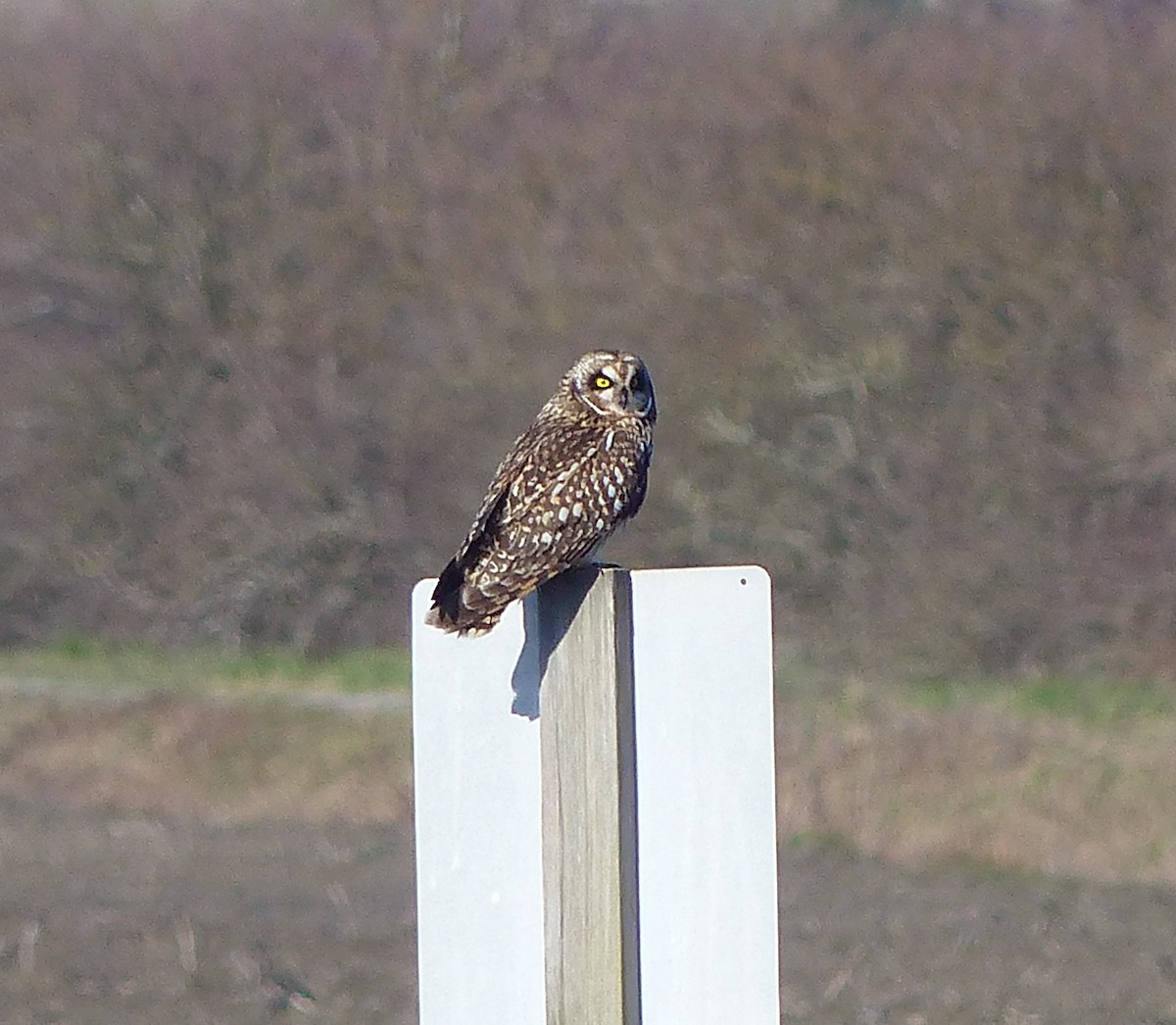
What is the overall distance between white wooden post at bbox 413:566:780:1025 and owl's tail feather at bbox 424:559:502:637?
15cm

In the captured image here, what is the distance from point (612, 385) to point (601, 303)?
1435 cm

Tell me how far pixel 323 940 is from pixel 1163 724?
5914mm

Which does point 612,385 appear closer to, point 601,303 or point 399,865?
point 399,865

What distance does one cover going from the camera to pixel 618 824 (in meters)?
2.64

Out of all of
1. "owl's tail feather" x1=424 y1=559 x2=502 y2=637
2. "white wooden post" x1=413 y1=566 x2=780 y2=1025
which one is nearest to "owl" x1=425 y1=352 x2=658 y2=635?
"owl's tail feather" x1=424 y1=559 x2=502 y2=637

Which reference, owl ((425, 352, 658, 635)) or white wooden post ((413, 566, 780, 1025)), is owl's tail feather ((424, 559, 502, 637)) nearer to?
owl ((425, 352, 658, 635))

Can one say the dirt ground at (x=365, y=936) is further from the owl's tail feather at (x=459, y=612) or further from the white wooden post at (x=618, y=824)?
the white wooden post at (x=618, y=824)

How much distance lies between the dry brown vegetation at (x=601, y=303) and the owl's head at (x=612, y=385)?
11.5 m

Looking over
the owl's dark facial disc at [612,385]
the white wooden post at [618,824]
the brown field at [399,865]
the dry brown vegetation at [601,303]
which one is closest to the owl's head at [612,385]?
the owl's dark facial disc at [612,385]

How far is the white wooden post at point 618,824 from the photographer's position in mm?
2621

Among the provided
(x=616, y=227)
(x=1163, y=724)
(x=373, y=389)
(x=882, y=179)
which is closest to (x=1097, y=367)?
(x=882, y=179)

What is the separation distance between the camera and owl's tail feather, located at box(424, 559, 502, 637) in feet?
9.52

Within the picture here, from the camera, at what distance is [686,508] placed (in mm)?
17969

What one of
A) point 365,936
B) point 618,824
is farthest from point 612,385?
point 365,936
